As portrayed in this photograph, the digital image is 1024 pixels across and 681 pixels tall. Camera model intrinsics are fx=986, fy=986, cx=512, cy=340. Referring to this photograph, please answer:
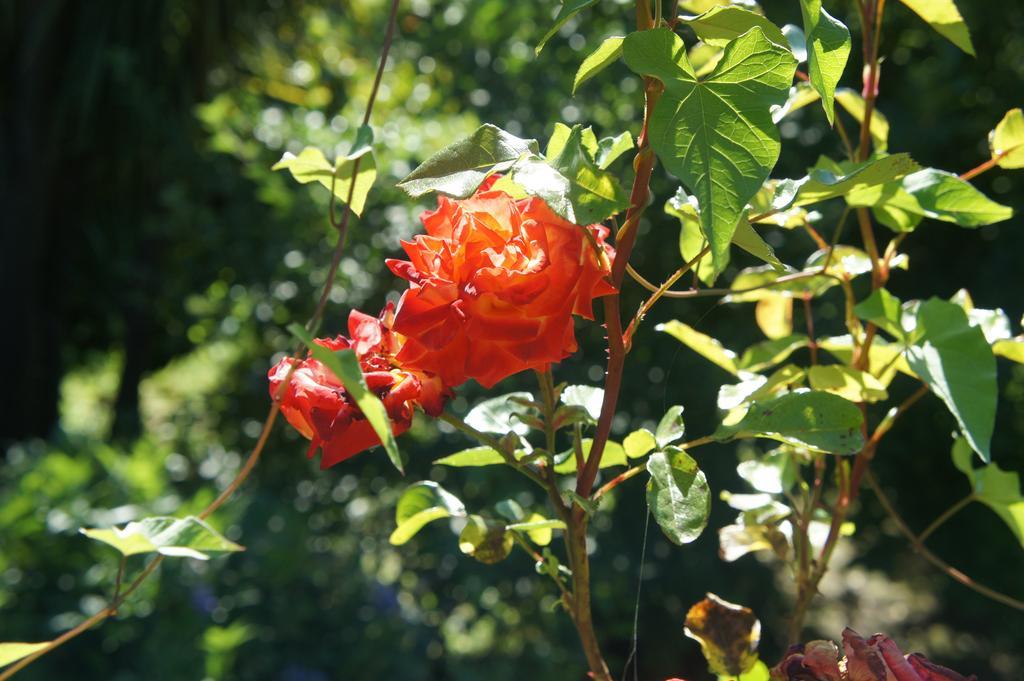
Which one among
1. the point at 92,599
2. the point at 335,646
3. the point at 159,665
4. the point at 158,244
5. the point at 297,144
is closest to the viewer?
the point at 159,665

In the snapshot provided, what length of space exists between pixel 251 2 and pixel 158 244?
1.00 meters

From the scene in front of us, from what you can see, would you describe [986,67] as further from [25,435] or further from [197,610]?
[25,435]

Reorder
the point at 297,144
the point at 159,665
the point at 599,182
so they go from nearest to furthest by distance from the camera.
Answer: the point at 599,182
the point at 159,665
the point at 297,144

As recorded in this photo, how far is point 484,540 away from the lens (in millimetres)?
431

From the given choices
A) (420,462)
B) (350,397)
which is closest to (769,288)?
(350,397)

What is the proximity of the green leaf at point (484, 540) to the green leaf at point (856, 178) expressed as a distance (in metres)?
0.18

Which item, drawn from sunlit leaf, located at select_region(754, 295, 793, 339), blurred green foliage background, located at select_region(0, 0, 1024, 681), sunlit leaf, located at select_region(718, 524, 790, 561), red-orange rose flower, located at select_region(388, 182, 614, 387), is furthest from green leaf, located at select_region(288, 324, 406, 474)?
blurred green foliage background, located at select_region(0, 0, 1024, 681)

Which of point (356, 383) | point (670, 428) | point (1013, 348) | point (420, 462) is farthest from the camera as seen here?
point (420, 462)

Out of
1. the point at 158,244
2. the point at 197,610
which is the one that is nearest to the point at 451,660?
the point at 197,610

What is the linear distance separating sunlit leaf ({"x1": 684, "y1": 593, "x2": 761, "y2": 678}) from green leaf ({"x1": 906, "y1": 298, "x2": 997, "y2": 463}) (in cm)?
12

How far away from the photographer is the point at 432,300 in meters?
0.37

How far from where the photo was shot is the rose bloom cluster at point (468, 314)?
365 mm

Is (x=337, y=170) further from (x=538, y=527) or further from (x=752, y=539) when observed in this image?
(x=752, y=539)

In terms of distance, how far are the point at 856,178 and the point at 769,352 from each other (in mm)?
230
